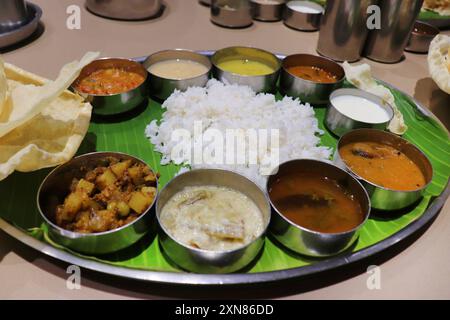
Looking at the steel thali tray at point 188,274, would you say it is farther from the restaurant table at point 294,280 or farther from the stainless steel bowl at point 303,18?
the stainless steel bowl at point 303,18

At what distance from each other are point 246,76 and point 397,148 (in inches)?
46.2

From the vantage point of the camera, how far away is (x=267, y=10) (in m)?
4.41

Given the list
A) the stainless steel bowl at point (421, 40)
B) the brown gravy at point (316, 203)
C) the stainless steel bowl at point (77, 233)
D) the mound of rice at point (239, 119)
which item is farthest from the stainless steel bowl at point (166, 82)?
the stainless steel bowl at point (421, 40)

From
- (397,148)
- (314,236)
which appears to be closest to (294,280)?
(314,236)

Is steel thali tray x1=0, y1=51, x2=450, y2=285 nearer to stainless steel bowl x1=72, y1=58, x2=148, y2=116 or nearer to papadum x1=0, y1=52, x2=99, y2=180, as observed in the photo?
papadum x1=0, y1=52, x2=99, y2=180

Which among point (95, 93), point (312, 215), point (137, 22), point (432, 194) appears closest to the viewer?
point (312, 215)

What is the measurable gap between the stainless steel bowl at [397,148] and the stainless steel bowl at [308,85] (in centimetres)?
57

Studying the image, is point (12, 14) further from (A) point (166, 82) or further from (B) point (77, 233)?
(B) point (77, 233)

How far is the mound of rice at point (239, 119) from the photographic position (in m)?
2.48

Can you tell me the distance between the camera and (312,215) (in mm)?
2006

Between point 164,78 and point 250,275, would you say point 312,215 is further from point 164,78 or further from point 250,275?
point 164,78

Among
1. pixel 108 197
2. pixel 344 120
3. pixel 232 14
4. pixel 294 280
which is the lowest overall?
pixel 294 280

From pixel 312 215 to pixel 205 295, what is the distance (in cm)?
67
